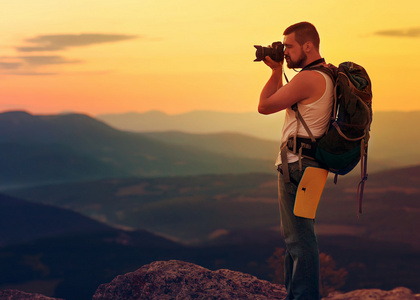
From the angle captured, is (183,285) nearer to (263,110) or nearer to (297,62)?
(263,110)

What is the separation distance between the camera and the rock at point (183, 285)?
24.2 feet

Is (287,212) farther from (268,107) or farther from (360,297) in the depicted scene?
(360,297)

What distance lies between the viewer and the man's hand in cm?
518

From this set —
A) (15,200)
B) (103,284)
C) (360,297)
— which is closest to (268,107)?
(360,297)

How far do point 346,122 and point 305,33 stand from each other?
83 centimetres

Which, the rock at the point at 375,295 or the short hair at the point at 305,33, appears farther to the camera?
the rock at the point at 375,295

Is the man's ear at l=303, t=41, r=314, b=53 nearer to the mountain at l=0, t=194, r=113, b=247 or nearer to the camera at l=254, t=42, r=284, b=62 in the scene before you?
the camera at l=254, t=42, r=284, b=62

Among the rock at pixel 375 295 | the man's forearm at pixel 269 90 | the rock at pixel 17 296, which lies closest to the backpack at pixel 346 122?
the man's forearm at pixel 269 90

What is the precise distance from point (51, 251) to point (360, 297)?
9988mm

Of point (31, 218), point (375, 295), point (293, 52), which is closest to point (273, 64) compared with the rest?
point (293, 52)

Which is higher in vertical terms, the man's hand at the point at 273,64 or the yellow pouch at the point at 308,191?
the man's hand at the point at 273,64

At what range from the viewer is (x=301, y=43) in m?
5.06

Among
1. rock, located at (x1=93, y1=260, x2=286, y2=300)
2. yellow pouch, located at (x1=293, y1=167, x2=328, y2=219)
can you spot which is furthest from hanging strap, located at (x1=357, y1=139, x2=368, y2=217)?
rock, located at (x1=93, y1=260, x2=286, y2=300)

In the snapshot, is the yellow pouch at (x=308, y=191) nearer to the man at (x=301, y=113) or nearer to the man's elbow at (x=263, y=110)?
the man at (x=301, y=113)
